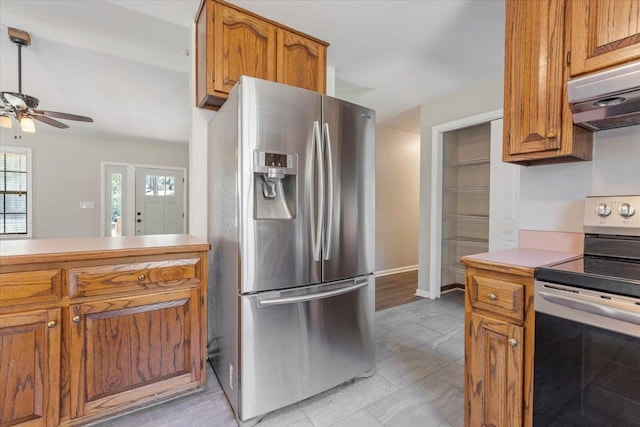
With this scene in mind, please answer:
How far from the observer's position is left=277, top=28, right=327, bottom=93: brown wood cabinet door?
2.11 metres

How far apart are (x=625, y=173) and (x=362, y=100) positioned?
2782 mm

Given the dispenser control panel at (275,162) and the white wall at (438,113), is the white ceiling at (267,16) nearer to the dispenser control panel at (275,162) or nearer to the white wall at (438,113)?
the white wall at (438,113)

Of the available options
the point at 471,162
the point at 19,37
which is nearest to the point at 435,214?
the point at 471,162

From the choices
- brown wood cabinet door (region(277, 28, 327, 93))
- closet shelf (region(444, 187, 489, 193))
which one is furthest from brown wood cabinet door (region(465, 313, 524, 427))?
closet shelf (region(444, 187, 489, 193))

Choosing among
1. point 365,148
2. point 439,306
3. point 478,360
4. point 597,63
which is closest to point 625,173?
point 597,63

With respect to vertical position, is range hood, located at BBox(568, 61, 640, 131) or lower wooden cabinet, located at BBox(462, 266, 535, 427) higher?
range hood, located at BBox(568, 61, 640, 131)

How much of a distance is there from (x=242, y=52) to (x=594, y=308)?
2.20 m

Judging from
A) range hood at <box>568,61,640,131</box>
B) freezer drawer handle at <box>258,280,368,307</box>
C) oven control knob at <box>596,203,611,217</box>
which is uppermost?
range hood at <box>568,61,640,131</box>

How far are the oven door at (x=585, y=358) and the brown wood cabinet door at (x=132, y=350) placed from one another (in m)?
1.69

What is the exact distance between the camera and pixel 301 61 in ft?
7.27

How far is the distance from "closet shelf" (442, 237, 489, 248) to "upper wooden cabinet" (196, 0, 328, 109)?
286 centimetres

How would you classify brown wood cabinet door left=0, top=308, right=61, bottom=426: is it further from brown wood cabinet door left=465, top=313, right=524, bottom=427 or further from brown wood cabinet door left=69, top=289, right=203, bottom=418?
brown wood cabinet door left=465, top=313, right=524, bottom=427

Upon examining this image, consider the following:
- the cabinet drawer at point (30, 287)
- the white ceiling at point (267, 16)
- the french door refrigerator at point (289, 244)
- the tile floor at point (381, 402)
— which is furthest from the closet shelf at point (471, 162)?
the cabinet drawer at point (30, 287)

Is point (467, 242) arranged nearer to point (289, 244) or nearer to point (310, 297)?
point (310, 297)
